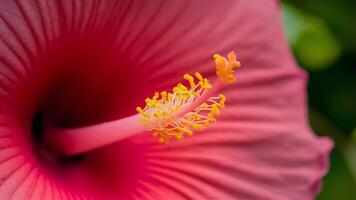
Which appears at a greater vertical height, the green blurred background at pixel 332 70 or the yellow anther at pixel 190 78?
the yellow anther at pixel 190 78

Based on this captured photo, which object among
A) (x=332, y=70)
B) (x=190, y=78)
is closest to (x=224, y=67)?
(x=190, y=78)

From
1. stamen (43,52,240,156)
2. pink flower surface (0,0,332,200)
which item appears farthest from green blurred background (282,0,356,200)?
stamen (43,52,240,156)

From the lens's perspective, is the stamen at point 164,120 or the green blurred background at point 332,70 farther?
the green blurred background at point 332,70

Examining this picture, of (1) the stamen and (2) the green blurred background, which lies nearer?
(1) the stamen

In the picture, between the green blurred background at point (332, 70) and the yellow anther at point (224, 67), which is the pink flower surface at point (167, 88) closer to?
the yellow anther at point (224, 67)

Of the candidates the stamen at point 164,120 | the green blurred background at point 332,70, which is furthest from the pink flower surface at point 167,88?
the green blurred background at point 332,70

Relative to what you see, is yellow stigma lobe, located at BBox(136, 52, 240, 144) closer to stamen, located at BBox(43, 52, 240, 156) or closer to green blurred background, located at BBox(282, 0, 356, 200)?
stamen, located at BBox(43, 52, 240, 156)
